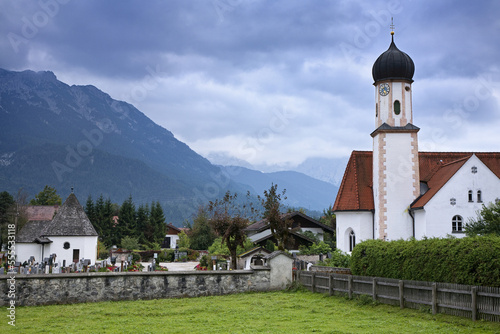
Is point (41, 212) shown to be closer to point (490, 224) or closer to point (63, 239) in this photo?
point (63, 239)

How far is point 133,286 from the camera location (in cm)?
2067

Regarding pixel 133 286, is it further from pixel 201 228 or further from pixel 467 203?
pixel 201 228

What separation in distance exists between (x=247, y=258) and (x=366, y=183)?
10858 mm

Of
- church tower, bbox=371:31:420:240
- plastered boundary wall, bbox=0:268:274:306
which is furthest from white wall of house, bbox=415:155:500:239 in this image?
plastered boundary wall, bbox=0:268:274:306

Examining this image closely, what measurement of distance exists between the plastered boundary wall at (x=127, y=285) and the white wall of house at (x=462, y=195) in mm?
14520

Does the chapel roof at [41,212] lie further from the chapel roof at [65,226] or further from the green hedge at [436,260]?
the green hedge at [436,260]

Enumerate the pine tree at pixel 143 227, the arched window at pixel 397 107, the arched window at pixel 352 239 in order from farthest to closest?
the pine tree at pixel 143 227
the arched window at pixel 352 239
the arched window at pixel 397 107

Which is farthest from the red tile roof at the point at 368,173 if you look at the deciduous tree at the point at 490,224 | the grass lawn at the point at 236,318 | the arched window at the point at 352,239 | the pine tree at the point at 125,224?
the pine tree at the point at 125,224

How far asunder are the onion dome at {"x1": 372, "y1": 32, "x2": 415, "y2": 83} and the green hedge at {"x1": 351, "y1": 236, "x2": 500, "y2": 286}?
19170 millimetres

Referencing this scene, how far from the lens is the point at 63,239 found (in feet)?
165

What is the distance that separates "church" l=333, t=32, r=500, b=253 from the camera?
33.1 m

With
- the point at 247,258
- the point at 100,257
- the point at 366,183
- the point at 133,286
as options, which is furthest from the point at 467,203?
the point at 100,257

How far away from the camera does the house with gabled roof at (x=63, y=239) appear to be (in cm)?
5025

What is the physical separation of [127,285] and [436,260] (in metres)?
11.8
